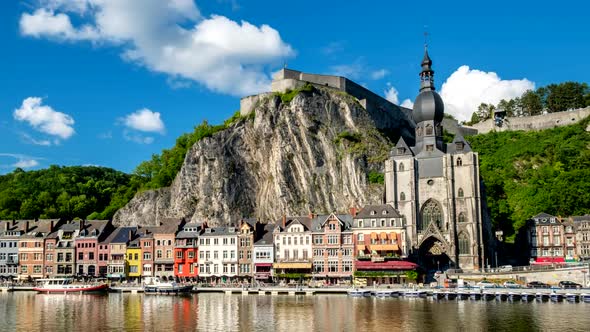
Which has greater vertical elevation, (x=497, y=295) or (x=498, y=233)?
(x=498, y=233)

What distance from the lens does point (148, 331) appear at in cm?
3803

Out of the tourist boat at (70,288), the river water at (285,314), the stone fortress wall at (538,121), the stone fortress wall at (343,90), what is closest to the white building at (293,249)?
the river water at (285,314)

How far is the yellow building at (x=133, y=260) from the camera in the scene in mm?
75625

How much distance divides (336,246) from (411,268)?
936cm

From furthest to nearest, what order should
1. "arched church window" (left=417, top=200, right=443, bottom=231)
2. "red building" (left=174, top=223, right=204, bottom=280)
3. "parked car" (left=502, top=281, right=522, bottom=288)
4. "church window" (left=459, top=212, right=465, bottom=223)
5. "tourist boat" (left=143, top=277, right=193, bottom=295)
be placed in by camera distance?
1. "arched church window" (left=417, top=200, right=443, bottom=231)
2. "church window" (left=459, top=212, right=465, bottom=223)
3. "red building" (left=174, top=223, right=204, bottom=280)
4. "tourist boat" (left=143, top=277, right=193, bottom=295)
5. "parked car" (left=502, top=281, right=522, bottom=288)

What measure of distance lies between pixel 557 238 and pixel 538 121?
1885 inches

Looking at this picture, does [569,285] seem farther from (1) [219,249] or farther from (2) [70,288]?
(2) [70,288]

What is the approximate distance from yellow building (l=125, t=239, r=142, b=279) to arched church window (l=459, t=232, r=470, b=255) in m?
41.3

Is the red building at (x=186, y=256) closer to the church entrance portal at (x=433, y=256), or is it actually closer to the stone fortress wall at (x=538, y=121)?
the church entrance portal at (x=433, y=256)

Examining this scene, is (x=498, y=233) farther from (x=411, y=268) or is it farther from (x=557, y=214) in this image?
(x=411, y=268)

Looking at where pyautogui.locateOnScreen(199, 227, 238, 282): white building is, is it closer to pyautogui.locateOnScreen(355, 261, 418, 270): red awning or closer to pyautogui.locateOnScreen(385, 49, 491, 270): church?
pyautogui.locateOnScreen(355, 261, 418, 270): red awning

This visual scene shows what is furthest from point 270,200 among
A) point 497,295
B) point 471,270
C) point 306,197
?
point 497,295

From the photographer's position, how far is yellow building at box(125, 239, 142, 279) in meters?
75.6

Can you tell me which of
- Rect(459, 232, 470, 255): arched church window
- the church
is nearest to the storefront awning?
the church
